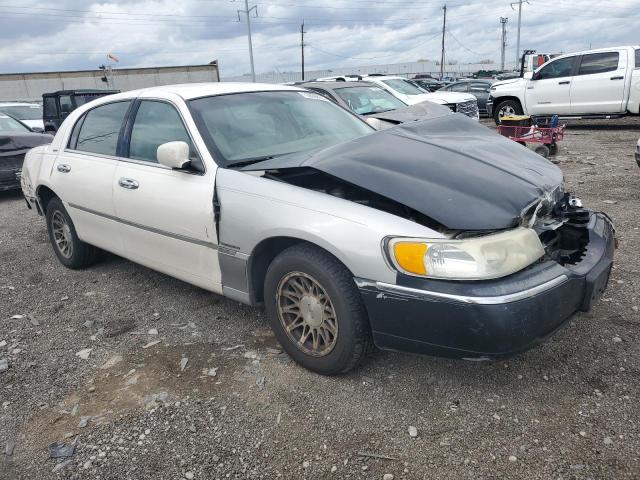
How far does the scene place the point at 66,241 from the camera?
4.90m

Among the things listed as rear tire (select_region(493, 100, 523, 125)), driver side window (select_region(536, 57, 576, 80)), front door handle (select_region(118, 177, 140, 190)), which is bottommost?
rear tire (select_region(493, 100, 523, 125))

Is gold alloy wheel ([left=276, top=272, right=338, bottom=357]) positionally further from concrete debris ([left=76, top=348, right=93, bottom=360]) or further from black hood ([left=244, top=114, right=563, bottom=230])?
concrete debris ([left=76, top=348, right=93, bottom=360])

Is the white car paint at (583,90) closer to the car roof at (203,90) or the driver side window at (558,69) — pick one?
the driver side window at (558,69)

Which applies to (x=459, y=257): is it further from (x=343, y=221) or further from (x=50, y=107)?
(x=50, y=107)

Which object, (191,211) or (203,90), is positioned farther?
(203,90)

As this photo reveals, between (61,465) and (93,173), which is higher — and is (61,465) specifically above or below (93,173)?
below

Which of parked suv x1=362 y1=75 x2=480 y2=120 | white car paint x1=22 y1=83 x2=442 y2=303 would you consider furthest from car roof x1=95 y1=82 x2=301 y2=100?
parked suv x1=362 y1=75 x2=480 y2=120

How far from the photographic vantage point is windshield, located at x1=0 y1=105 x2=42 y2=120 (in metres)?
13.9

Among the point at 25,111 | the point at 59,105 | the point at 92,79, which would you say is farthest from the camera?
the point at 92,79

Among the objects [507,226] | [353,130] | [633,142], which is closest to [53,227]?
[353,130]

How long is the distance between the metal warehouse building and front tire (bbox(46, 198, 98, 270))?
31877 mm

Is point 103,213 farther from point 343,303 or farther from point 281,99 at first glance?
point 343,303

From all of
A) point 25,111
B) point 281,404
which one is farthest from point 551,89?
point 25,111

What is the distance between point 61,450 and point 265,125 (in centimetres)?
229
